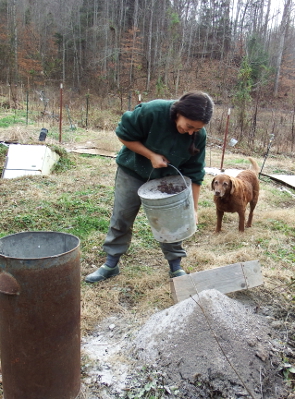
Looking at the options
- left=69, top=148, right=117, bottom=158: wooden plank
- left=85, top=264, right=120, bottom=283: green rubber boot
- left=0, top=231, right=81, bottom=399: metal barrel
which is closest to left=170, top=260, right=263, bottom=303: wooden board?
left=85, top=264, right=120, bottom=283: green rubber boot

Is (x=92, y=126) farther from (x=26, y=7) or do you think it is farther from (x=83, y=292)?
(x=26, y=7)

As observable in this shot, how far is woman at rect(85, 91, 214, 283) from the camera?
2.55m

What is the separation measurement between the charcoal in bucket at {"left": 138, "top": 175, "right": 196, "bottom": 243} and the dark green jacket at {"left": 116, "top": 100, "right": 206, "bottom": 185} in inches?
3.7

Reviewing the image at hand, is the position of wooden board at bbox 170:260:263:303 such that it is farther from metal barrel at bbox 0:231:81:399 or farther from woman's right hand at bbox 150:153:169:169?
metal barrel at bbox 0:231:81:399

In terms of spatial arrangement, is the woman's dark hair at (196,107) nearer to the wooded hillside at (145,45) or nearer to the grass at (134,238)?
the grass at (134,238)

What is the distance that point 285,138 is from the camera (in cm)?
1538

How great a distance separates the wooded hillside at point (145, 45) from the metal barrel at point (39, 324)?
2697cm

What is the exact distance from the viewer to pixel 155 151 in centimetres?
279

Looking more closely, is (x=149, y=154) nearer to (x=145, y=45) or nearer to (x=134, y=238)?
(x=134, y=238)

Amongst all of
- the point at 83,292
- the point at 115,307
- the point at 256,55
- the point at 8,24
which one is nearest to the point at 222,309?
the point at 115,307

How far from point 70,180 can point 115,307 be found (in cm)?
412

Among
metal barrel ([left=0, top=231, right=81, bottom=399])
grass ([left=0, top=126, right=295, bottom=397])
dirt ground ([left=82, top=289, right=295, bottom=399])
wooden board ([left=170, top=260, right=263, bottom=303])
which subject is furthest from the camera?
Result: grass ([left=0, top=126, right=295, bottom=397])

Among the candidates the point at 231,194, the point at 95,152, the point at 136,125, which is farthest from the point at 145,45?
the point at 136,125

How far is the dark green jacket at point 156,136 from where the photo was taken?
2725 millimetres
